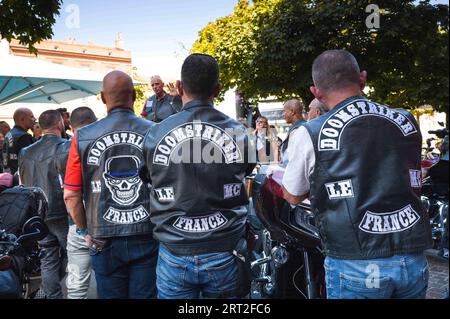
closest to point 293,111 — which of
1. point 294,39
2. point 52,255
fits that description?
point 52,255

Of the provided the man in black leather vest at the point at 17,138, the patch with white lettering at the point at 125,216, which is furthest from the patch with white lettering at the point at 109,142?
the man in black leather vest at the point at 17,138

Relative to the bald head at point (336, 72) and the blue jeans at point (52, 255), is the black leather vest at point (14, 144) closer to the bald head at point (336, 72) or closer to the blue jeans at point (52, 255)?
the blue jeans at point (52, 255)

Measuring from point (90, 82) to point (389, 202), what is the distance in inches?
271

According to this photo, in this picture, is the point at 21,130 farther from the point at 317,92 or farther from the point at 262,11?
the point at 262,11

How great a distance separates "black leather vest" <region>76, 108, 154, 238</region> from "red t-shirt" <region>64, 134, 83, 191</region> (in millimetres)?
35

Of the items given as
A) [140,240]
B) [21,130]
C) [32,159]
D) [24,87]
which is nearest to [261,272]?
[140,240]

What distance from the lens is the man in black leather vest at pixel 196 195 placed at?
6.64 ft

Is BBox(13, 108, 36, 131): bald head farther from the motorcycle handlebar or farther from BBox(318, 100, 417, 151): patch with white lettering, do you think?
the motorcycle handlebar

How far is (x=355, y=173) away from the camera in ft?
5.39

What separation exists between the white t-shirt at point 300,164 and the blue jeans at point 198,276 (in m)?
0.53

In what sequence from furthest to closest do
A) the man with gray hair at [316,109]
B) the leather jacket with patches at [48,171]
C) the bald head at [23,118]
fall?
the bald head at [23,118] → the man with gray hair at [316,109] → the leather jacket with patches at [48,171]

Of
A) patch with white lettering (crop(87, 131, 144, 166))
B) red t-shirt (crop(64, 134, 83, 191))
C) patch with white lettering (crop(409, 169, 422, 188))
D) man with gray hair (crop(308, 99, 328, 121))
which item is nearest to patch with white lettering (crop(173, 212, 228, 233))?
patch with white lettering (crop(87, 131, 144, 166))

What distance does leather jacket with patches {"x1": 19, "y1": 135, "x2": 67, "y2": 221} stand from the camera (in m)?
3.72

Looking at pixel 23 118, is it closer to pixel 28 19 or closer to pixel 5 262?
pixel 28 19
